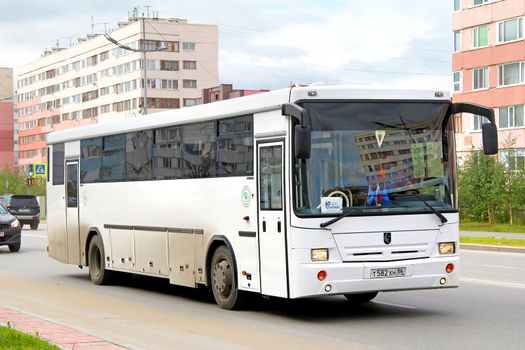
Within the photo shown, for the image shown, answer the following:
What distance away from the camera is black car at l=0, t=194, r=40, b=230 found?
54562mm

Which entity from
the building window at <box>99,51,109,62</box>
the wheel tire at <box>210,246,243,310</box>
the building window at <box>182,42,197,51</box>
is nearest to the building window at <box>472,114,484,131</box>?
the wheel tire at <box>210,246,243,310</box>

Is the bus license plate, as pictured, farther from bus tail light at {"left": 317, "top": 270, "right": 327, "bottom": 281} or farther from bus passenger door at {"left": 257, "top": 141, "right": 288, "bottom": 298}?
bus passenger door at {"left": 257, "top": 141, "right": 288, "bottom": 298}

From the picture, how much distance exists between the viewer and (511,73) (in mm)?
68688

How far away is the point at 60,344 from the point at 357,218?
13.4 ft

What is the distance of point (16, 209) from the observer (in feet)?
181

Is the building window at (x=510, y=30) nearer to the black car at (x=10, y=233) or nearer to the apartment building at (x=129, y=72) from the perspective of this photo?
the black car at (x=10, y=233)

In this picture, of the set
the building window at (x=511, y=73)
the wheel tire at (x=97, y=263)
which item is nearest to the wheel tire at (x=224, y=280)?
the wheel tire at (x=97, y=263)

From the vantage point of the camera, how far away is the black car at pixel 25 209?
5456cm

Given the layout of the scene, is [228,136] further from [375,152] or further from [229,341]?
[229,341]

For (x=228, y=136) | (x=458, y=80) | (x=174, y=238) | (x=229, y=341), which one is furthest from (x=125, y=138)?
(x=458, y=80)

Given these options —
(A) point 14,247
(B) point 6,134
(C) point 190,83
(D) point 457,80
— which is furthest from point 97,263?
(B) point 6,134

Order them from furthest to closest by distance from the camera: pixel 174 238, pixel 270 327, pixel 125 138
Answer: pixel 125 138, pixel 174 238, pixel 270 327

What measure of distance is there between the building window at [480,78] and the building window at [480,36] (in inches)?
62.8

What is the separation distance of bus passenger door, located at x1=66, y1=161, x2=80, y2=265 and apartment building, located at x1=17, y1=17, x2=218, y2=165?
97899mm
